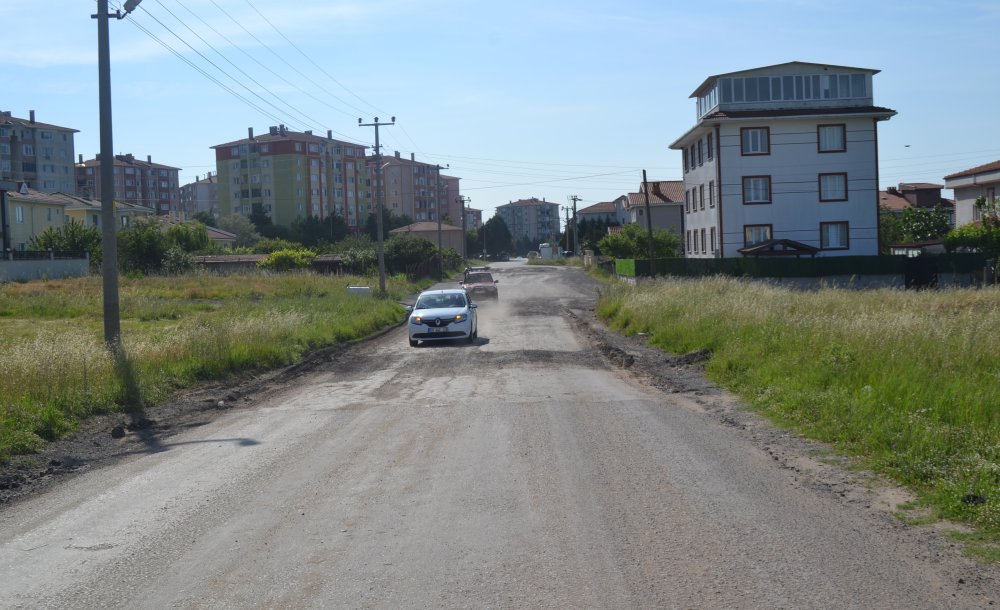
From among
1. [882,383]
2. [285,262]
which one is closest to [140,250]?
[285,262]

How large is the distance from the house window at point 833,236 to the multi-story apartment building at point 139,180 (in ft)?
403

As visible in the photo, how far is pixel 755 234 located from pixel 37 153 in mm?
102025

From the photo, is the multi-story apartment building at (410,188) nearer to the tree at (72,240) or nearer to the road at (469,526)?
the tree at (72,240)

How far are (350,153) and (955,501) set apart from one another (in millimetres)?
146359

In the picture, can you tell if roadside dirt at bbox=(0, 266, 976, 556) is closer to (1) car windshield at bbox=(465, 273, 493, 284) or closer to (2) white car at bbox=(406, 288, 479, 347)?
(2) white car at bbox=(406, 288, 479, 347)

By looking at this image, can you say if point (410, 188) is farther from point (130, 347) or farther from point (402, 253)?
point (130, 347)

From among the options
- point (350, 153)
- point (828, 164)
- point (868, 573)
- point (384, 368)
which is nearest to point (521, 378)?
point (384, 368)

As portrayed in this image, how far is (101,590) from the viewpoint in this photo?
5.55m

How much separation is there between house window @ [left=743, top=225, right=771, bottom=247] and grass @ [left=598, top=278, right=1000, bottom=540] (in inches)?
1306

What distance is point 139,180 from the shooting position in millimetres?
159125

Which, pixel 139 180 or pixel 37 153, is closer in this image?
pixel 37 153

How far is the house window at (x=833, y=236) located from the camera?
54719 mm

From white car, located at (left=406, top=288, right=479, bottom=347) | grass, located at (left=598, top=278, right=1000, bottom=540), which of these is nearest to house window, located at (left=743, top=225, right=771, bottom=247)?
grass, located at (left=598, top=278, right=1000, bottom=540)

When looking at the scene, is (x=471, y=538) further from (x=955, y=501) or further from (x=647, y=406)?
(x=647, y=406)
